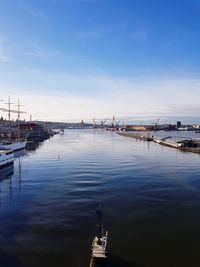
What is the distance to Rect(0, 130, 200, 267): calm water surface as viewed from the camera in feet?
77.3

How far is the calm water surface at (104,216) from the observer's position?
2356cm

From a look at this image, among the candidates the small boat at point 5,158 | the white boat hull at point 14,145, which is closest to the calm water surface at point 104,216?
the small boat at point 5,158

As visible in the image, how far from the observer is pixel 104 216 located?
32906mm

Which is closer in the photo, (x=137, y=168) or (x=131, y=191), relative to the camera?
(x=131, y=191)

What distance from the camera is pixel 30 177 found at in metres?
57.1

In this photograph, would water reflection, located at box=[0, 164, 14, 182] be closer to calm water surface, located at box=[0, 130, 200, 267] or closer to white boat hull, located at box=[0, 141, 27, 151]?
calm water surface, located at box=[0, 130, 200, 267]

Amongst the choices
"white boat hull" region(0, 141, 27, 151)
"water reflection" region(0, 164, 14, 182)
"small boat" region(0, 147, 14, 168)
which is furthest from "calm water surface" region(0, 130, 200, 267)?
"white boat hull" region(0, 141, 27, 151)

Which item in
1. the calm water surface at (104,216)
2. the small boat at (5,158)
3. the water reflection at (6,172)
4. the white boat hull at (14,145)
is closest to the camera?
the calm water surface at (104,216)

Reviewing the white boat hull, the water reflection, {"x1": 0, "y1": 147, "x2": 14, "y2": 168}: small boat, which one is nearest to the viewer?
the water reflection

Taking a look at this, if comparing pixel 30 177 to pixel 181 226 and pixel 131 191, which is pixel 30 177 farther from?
pixel 181 226

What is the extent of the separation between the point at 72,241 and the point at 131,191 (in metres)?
19.4

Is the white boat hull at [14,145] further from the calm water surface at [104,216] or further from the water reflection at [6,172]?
the calm water surface at [104,216]

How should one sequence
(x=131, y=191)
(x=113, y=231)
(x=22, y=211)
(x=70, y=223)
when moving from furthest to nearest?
(x=131, y=191) < (x=22, y=211) < (x=70, y=223) < (x=113, y=231)

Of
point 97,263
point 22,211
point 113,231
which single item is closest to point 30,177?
point 22,211
